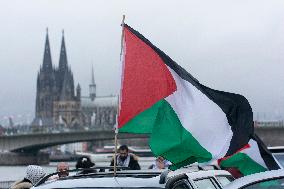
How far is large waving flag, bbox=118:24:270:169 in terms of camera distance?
19.9 feet

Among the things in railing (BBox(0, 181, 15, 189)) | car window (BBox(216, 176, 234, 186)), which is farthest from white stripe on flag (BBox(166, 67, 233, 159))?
railing (BBox(0, 181, 15, 189))

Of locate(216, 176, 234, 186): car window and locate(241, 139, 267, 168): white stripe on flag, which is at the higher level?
locate(241, 139, 267, 168): white stripe on flag

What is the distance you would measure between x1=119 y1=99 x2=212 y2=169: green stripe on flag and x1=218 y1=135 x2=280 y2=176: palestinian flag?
34 centimetres

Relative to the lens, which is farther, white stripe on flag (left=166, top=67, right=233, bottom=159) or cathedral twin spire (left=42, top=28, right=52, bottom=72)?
cathedral twin spire (left=42, top=28, right=52, bottom=72)

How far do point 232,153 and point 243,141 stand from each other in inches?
4.6

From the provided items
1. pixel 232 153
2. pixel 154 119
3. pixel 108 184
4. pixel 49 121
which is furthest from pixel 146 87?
pixel 49 121

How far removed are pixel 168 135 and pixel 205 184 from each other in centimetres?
69

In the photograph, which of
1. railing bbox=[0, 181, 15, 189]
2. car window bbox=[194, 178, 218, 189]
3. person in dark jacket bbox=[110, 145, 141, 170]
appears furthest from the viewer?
railing bbox=[0, 181, 15, 189]

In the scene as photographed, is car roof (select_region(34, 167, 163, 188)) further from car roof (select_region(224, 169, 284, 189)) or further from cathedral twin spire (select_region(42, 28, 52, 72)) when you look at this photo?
cathedral twin spire (select_region(42, 28, 52, 72))

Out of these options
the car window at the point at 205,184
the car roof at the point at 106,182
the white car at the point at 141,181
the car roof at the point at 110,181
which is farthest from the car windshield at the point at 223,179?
the car roof at the point at 106,182

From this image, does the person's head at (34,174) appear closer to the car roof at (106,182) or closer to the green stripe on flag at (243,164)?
the green stripe on flag at (243,164)

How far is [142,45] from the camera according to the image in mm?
6715

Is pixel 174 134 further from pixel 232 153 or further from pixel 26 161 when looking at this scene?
pixel 26 161

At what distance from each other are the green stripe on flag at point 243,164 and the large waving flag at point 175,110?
1.03 ft
